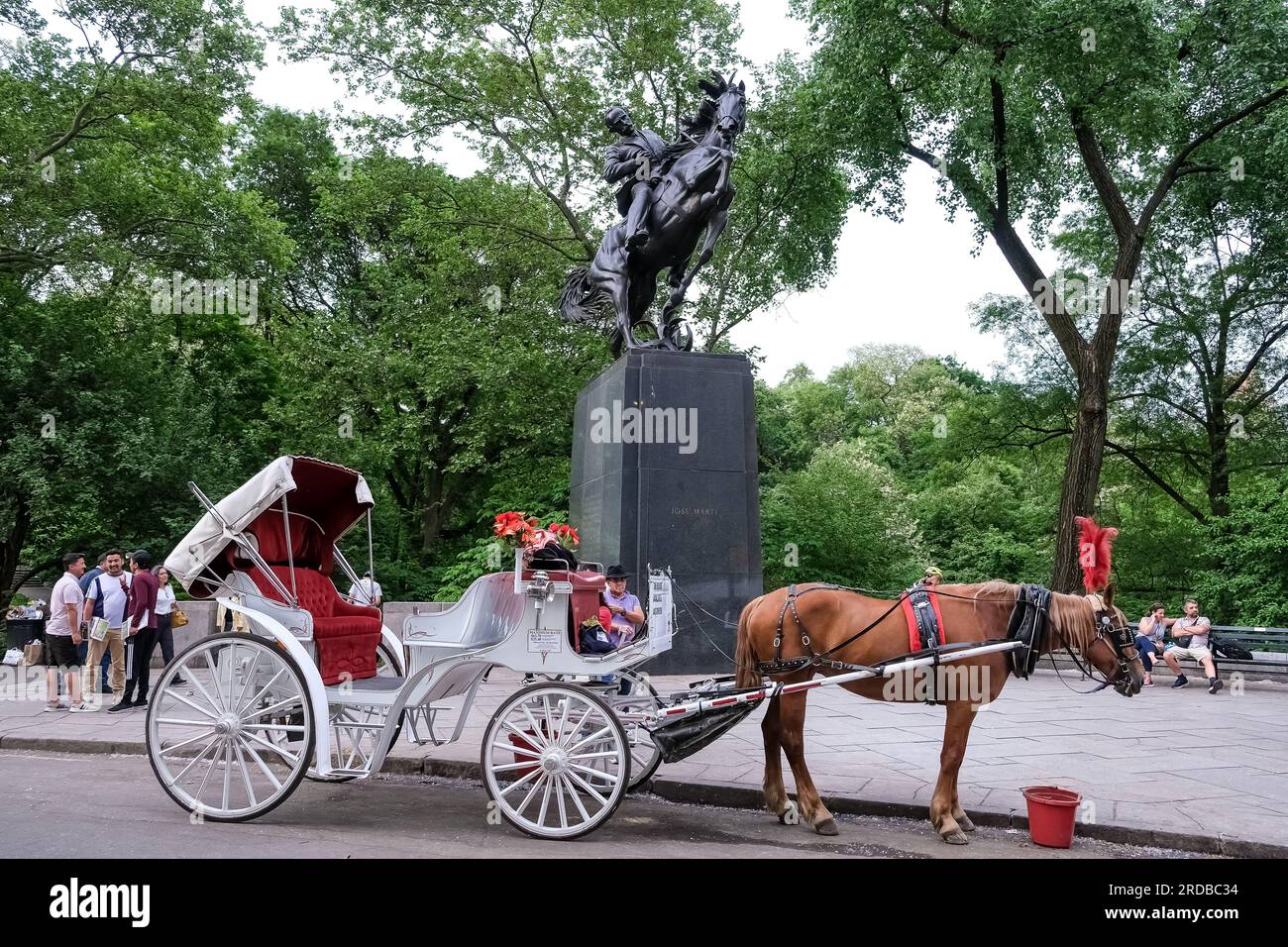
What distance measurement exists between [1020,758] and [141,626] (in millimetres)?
9693

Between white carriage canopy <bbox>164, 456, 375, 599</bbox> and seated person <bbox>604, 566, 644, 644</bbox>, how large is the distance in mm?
2735

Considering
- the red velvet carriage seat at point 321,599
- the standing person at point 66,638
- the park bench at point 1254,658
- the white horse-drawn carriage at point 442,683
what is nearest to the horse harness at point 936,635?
the white horse-drawn carriage at point 442,683

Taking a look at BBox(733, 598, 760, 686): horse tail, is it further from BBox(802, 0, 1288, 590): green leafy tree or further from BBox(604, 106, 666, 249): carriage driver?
BBox(802, 0, 1288, 590): green leafy tree

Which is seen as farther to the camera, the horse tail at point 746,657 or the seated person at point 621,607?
the seated person at point 621,607

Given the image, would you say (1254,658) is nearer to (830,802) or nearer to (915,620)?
(830,802)

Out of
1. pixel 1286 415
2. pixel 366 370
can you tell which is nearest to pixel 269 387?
pixel 366 370

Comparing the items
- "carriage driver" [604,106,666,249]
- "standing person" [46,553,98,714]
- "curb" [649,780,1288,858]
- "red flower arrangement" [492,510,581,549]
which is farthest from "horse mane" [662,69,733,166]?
"standing person" [46,553,98,714]

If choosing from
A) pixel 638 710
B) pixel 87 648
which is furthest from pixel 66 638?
pixel 638 710

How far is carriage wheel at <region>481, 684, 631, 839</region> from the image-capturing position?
222 inches

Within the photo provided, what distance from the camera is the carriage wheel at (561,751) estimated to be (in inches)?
222

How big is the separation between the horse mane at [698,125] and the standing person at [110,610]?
9.01 metres

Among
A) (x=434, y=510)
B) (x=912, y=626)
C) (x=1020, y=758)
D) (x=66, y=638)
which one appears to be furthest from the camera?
(x=434, y=510)

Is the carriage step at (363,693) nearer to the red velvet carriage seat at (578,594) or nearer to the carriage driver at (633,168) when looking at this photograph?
the red velvet carriage seat at (578,594)

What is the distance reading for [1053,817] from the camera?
5.89 m
